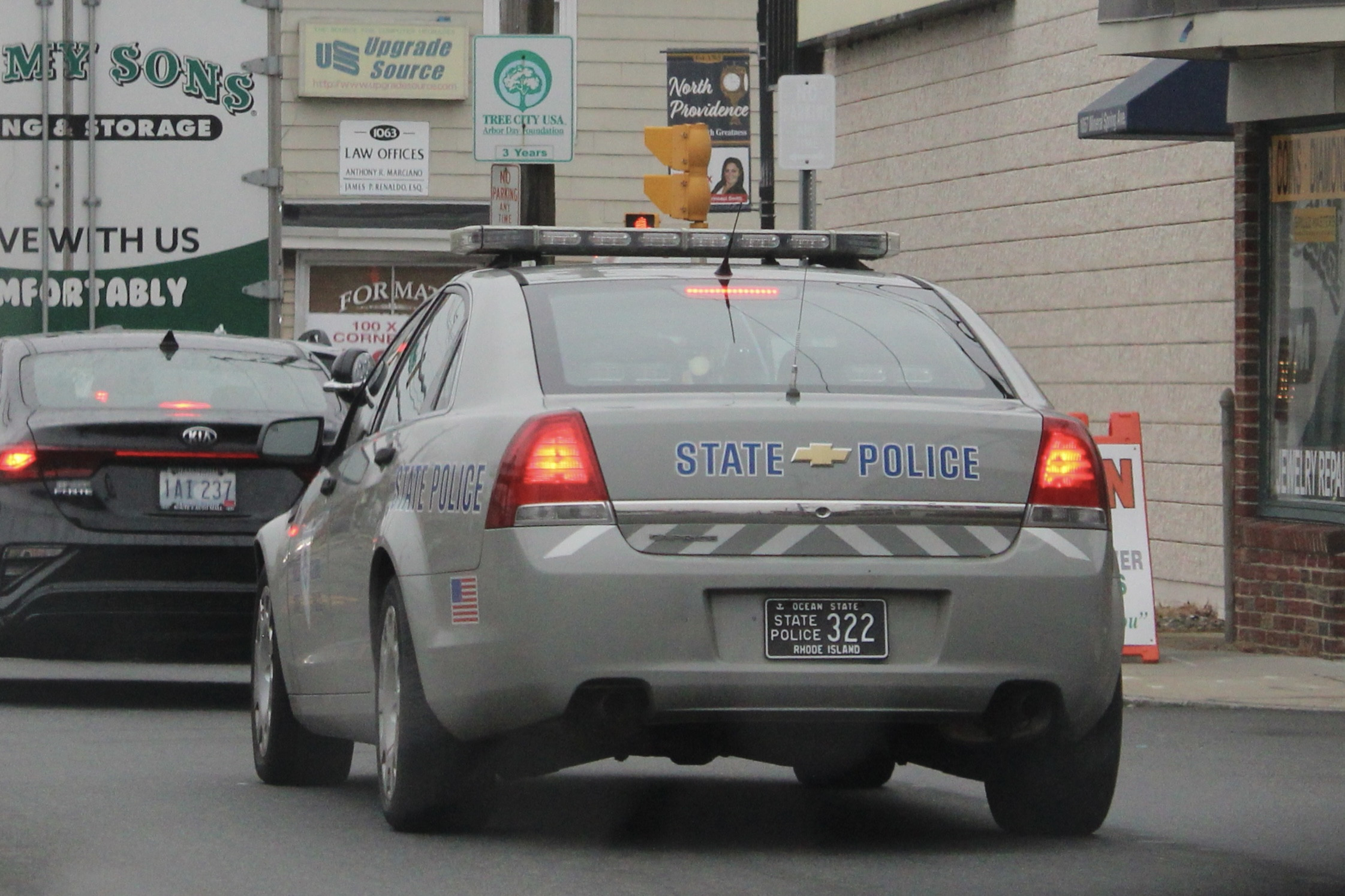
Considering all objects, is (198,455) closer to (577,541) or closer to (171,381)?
(171,381)

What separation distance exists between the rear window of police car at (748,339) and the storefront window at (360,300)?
954 inches

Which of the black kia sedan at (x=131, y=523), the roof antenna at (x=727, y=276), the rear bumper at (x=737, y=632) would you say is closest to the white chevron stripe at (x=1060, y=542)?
the rear bumper at (x=737, y=632)

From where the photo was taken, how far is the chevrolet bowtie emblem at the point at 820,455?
6.93m

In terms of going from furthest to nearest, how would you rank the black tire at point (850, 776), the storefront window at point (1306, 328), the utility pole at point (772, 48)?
the utility pole at point (772, 48) < the storefront window at point (1306, 328) < the black tire at point (850, 776)

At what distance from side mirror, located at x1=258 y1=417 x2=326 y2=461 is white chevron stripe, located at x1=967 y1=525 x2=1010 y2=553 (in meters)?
2.61

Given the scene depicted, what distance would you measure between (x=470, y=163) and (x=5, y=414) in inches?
805

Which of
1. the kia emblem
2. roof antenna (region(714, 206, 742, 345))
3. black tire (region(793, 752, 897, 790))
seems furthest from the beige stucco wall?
roof antenna (region(714, 206, 742, 345))

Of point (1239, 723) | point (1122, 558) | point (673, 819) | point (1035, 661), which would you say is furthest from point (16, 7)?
point (1035, 661)

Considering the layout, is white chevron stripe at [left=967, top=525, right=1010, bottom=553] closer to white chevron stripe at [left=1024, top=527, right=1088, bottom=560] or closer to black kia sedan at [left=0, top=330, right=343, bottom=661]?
white chevron stripe at [left=1024, top=527, right=1088, bottom=560]

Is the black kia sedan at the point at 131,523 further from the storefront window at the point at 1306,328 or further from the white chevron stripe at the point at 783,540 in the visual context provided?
the storefront window at the point at 1306,328

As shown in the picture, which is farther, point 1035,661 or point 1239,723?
point 1239,723

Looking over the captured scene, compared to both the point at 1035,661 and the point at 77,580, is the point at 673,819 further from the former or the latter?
the point at 77,580

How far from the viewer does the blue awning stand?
14.9m

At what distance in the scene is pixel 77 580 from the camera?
37.4 feet
